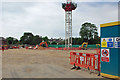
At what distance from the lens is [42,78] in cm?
746

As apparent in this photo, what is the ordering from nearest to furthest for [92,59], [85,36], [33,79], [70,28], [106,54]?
[33,79], [106,54], [92,59], [70,28], [85,36]

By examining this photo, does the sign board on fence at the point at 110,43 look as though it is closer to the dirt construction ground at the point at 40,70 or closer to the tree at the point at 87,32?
the dirt construction ground at the point at 40,70

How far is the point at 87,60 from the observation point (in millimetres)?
9516

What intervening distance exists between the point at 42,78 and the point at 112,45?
4.57m

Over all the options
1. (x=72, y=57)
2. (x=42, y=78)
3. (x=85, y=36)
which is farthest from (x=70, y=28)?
(x=42, y=78)

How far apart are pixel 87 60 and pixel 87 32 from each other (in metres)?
75.6

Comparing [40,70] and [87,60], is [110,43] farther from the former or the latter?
[40,70]

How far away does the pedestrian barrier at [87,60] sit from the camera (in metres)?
8.59

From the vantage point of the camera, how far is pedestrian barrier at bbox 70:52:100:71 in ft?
28.2

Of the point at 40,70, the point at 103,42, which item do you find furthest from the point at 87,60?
the point at 40,70

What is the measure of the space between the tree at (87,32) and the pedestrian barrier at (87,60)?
72730 mm

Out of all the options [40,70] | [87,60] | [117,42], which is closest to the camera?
[117,42]

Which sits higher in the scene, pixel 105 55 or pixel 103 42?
pixel 103 42

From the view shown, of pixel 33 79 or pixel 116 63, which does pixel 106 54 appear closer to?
pixel 116 63
